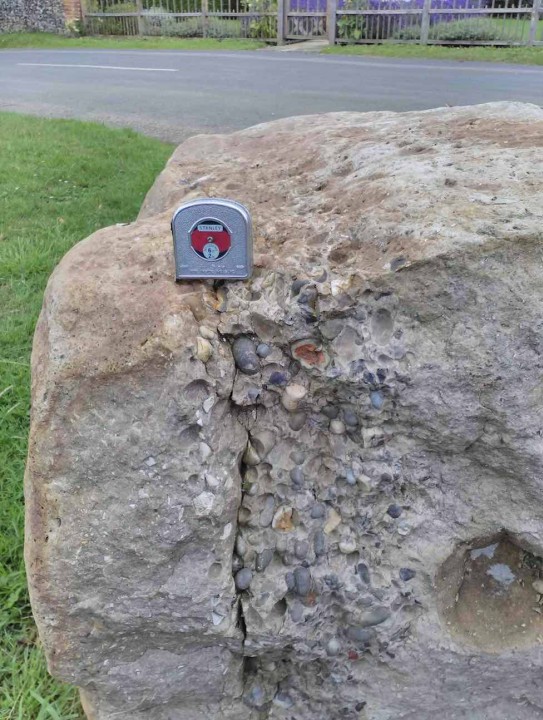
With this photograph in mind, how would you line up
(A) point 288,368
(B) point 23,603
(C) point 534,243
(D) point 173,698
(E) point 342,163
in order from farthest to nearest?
(B) point 23,603
(E) point 342,163
(D) point 173,698
(A) point 288,368
(C) point 534,243

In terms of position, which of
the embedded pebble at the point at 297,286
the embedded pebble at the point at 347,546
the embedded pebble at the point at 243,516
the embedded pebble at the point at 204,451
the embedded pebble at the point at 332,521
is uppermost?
the embedded pebble at the point at 297,286

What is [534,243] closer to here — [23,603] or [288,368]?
[288,368]

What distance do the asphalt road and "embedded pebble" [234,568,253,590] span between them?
214 inches

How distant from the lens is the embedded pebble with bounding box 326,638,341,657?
5.30ft

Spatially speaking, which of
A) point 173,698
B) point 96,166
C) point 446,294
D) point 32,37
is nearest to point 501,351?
point 446,294

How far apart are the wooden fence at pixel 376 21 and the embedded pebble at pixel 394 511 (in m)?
13.8

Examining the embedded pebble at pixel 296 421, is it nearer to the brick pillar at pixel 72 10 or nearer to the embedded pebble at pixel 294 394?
the embedded pebble at pixel 294 394

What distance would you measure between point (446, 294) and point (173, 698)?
3.85 ft

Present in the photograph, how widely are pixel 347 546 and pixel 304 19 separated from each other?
1604 centimetres

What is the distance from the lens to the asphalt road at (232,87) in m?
7.04

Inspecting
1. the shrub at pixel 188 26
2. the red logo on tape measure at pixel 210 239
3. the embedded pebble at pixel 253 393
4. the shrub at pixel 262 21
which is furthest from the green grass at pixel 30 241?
the shrub at pixel 188 26

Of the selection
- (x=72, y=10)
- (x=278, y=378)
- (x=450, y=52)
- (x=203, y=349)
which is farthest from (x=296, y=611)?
(x=72, y=10)

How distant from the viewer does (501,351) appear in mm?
1439

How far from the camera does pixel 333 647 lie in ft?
5.30
